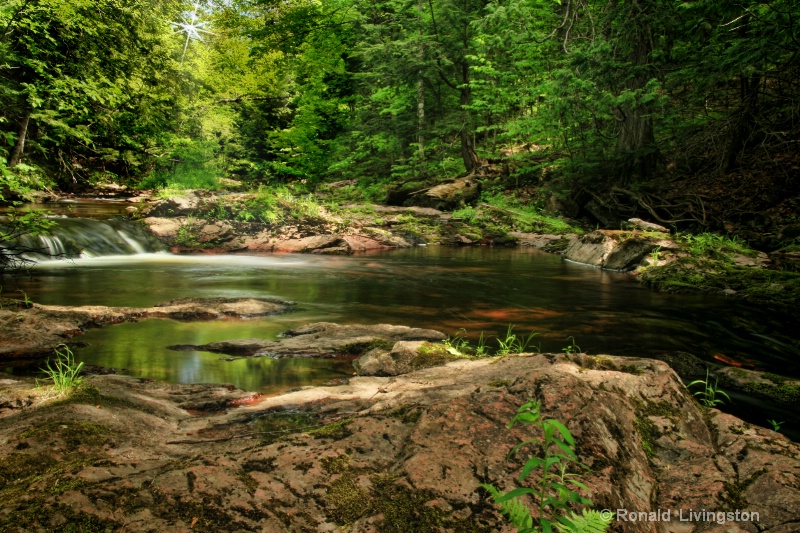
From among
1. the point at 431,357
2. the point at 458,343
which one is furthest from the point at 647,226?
the point at 431,357

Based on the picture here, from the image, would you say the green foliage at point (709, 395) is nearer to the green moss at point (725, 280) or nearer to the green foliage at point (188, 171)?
the green moss at point (725, 280)

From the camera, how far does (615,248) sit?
39.7ft

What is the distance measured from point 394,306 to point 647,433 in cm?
562

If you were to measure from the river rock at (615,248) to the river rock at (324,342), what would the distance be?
7.69 meters

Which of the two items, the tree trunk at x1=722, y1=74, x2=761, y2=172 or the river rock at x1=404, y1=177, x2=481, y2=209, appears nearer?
the tree trunk at x1=722, y1=74, x2=761, y2=172

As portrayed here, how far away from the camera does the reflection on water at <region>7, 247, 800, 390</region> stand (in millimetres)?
4906

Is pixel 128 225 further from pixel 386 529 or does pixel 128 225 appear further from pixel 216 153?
pixel 386 529

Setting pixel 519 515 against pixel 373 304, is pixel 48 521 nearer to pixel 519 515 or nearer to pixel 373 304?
pixel 519 515

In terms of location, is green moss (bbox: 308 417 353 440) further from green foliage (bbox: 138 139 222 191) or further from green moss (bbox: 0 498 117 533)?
green foliage (bbox: 138 139 222 191)

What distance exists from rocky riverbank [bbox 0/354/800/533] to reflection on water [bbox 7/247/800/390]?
158 centimetres

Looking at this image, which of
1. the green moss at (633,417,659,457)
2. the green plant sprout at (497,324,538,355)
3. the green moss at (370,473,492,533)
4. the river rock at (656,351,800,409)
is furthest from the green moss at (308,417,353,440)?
the river rock at (656,351,800,409)

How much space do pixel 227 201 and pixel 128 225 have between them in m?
3.10

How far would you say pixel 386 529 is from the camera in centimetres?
174

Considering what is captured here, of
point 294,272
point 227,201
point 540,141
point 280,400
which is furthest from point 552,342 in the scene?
point 540,141
